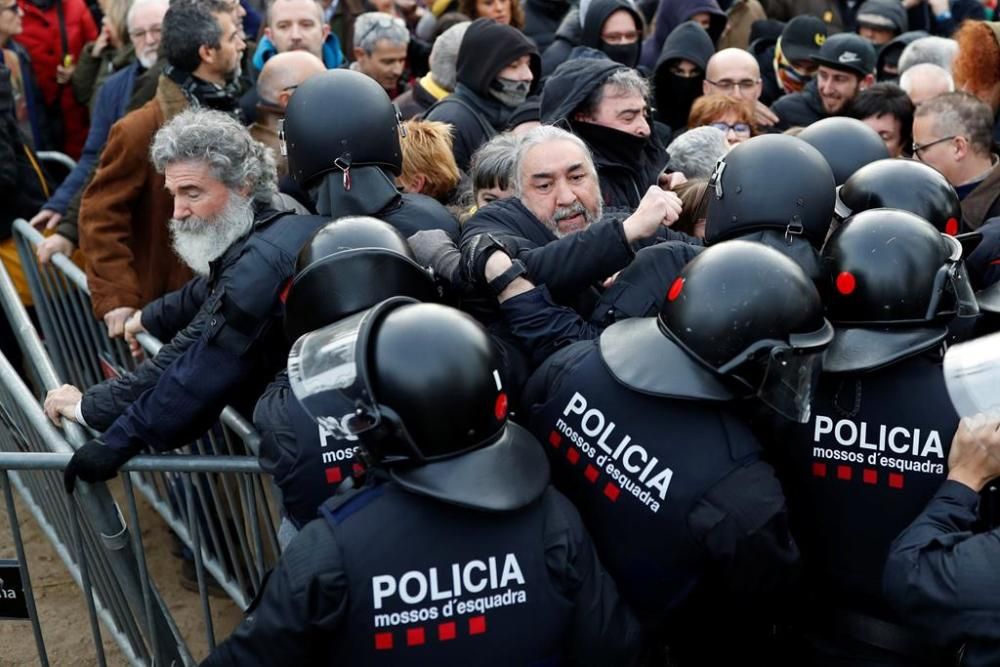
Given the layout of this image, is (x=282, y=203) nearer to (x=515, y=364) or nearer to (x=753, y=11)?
(x=515, y=364)

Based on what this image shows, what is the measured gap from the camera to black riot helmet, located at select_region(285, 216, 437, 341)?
289cm

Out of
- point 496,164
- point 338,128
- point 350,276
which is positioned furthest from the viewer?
point 496,164

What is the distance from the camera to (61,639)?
4.86m

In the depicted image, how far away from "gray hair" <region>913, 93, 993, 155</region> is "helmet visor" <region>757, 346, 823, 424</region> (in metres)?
2.48

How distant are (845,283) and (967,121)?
2.26 metres

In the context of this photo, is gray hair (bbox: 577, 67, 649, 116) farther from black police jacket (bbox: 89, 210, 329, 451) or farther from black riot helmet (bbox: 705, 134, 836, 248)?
black police jacket (bbox: 89, 210, 329, 451)

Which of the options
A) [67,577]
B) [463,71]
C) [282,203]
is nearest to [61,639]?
[67,577]

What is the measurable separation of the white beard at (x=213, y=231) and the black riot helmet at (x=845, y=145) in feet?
6.52

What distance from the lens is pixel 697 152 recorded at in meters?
4.65

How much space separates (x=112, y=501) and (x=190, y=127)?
126cm

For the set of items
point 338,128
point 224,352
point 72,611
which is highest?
point 338,128

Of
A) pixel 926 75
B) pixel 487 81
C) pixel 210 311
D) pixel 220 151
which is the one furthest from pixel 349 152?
pixel 926 75

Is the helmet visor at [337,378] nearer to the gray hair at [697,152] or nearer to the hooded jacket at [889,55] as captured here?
the gray hair at [697,152]

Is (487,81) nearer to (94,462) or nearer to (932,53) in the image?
(932,53)
